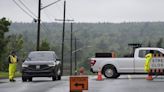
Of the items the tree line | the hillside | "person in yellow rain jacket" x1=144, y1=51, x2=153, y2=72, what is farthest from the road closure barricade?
the hillside

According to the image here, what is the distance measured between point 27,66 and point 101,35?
15951 centimetres

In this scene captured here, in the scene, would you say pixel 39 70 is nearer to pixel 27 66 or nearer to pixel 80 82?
pixel 27 66

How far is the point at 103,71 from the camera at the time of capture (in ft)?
108

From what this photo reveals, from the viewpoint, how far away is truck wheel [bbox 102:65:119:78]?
107ft

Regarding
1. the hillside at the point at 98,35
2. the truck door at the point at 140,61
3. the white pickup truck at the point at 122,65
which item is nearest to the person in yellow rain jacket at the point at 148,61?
the white pickup truck at the point at 122,65

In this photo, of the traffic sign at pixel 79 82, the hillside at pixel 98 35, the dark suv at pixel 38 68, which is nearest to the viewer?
the traffic sign at pixel 79 82

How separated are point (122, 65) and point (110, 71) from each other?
78cm

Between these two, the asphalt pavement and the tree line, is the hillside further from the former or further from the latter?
the asphalt pavement

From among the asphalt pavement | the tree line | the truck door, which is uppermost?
the tree line

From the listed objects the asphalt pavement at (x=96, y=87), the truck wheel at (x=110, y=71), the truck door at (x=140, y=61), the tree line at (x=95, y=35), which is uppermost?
the tree line at (x=95, y=35)

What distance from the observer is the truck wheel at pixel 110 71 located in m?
32.7

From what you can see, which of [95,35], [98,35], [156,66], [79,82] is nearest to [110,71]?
[156,66]

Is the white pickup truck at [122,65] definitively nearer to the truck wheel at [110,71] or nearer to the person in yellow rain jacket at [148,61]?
the truck wheel at [110,71]

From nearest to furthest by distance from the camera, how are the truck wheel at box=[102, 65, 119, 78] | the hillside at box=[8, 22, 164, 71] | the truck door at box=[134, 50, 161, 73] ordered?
the truck door at box=[134, 50, 161, 73] → the truck wheel at box=[102, 65, 119, 78] → the hillside at box=[8, 22, 164, 71]
